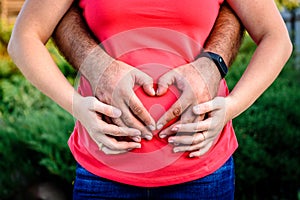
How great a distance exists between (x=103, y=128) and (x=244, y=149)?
8.82 ft

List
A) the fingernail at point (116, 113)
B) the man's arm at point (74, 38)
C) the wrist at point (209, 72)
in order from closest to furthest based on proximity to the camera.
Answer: the fingernail at point (116, 113) → the wrist at point (209, 72) → the man's arm at point (74, 38)

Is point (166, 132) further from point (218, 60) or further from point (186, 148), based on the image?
point (218, 60)

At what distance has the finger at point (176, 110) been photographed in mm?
1889

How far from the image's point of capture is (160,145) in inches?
78.2

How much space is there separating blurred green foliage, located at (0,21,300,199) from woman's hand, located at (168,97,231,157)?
2528mm

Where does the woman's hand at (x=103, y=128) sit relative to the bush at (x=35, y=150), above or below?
above

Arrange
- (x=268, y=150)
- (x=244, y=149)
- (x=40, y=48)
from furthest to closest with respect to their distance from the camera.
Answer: (x=268, y=150) → (x=244, y=149) → (x=40, y=48)

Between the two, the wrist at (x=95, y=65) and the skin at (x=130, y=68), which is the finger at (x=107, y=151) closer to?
the skin at (x=130, y=68)

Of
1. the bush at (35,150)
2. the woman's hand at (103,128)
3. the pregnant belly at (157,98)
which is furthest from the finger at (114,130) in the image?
the bush at (35,150)

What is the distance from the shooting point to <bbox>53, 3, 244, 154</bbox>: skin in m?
1.89

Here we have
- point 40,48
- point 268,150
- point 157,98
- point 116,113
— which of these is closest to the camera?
point 116,113

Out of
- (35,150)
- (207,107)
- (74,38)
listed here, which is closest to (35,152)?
(35,150)

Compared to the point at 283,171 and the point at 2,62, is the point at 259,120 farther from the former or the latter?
the point at 2,62

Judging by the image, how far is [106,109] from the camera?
6.15 ft
